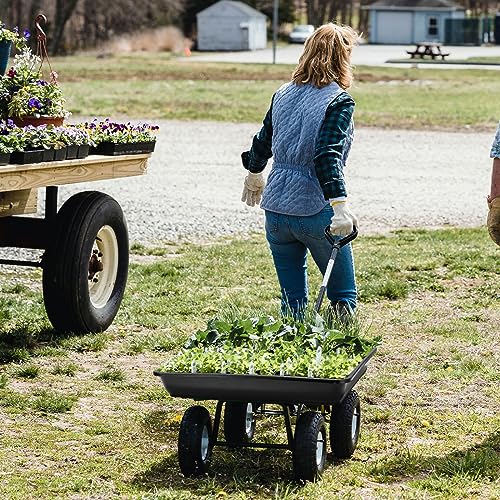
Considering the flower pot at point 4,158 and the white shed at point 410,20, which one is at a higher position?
the white shed at point 410,20

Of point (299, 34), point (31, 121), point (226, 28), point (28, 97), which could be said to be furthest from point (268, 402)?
point (299, 34)

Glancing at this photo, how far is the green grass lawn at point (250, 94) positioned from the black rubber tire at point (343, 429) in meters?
18.5

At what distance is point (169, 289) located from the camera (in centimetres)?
895

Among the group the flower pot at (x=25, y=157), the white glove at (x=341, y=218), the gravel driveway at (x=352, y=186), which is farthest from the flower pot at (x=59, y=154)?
the gravel driveway at (x=352, y=186)

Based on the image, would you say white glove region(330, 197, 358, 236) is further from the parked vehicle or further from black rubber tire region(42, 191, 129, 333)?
the parked vehicle

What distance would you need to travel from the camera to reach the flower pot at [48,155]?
660cm

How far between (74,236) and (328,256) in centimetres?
199

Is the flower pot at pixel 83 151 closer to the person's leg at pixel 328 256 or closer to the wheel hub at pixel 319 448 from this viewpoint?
the person's leg at pixel 328 256

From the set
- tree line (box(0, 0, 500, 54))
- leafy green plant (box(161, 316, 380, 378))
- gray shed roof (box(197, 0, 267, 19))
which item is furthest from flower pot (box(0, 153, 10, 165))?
gray shed roof (box(197, 0, 267, 19))

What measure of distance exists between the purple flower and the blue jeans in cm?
185

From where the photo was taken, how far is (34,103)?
6.97 m

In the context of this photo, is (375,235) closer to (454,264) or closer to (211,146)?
(454,264)

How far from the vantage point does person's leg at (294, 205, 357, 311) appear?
5.72 metres

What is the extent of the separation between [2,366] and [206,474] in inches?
87.9
